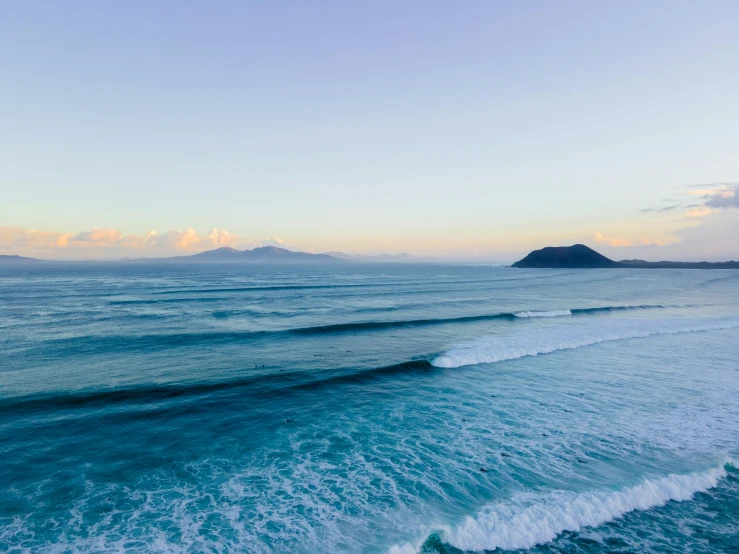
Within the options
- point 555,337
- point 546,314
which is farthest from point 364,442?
point 546,314

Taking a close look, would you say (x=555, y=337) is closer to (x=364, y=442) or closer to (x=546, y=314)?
(x=546, y=314)

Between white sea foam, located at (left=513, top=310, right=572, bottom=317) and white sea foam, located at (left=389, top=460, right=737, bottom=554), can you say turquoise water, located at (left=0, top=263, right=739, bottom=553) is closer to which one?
white sea foam, located at (left=389, top=460, right=737, bottom=554)

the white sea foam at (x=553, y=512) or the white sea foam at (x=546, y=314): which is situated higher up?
the white sea foam at (x=546, y=314)

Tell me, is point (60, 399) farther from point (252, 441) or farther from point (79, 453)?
point (252, 441)

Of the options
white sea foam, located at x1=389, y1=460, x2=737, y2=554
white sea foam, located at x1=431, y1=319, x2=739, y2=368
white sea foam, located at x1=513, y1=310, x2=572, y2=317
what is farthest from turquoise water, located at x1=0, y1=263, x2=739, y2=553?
white sea foam, located at x1=513, y1=310, x2=572, y2=317

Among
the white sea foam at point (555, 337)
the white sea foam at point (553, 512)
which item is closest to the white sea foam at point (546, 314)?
the white sea foam at point (555, 337)

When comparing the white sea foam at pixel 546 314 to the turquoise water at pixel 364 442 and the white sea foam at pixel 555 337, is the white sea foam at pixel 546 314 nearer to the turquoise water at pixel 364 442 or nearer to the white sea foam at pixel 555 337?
the white sea foam at pixel 555 337

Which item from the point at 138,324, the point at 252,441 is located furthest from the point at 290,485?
the point at 138,324
